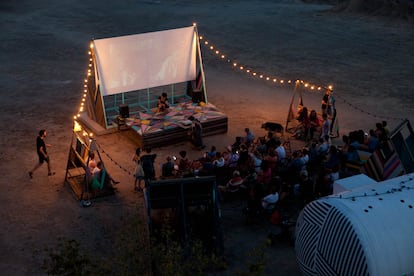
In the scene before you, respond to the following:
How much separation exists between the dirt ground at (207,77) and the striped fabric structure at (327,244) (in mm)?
1560

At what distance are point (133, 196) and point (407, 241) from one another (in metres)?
7.53

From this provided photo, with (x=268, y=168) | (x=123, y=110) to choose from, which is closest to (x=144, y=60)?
(x=123, y=110)

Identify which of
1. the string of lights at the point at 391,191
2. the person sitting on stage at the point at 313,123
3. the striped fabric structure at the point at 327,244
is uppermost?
the string of lights at the point at 391,191

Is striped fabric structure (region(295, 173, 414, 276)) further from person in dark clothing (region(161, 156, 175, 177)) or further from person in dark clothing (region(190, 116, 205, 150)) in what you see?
person in dark clothing (region(190, 116, 205, 150))

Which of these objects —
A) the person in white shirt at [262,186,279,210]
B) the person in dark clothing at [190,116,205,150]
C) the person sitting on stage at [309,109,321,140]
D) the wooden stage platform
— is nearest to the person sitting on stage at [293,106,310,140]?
the person sitting on stage at [309,109,321,140]

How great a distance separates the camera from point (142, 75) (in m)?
19.4

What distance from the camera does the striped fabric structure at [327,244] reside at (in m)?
9.02

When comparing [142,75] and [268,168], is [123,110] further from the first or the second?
[268,168]

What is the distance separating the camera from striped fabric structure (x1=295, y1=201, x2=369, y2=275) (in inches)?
355

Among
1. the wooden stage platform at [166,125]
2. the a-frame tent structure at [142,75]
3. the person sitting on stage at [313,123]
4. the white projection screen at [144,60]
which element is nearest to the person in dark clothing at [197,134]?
the wooden stage platform at [166,125]

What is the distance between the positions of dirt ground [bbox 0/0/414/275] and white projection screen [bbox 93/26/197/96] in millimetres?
1983

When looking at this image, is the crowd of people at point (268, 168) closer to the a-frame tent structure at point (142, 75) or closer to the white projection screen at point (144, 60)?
the a-frame tent structure at point (142, 75)

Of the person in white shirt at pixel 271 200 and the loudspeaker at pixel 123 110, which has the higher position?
the loudspeaker at pixel 123 110

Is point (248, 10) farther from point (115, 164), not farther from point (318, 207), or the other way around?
point (318, 207)
